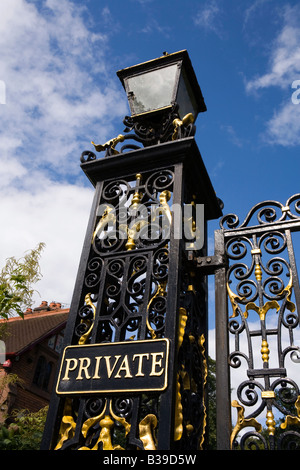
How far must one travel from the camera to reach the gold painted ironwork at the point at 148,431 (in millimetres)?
2398

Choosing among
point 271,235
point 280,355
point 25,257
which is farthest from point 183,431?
point 25,257

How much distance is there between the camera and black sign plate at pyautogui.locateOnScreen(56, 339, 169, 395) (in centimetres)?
256

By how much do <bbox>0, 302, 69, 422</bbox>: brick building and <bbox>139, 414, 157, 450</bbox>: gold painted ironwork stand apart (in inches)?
409

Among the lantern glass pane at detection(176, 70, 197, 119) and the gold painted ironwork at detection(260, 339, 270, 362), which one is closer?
the gold painted ironwork at detection(260, 339, 270, 362)

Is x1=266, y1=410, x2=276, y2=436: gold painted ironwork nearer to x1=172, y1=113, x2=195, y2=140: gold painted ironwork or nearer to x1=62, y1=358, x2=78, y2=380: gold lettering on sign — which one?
x1=62, y1=358, x2=78, y2=380: gold lettering on sign

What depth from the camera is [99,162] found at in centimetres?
379

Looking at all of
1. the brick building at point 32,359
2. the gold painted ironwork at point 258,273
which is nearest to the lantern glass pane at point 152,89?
the gold painted ironwork at point 258,273

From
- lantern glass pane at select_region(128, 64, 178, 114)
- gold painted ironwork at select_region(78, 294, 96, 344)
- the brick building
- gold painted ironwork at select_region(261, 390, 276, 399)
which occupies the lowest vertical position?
gold painted ironwork at select_region(261, 390, 276, 399)

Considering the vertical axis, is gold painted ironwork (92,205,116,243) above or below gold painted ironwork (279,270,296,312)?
above

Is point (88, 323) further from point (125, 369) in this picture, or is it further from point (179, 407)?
point (179, 407)

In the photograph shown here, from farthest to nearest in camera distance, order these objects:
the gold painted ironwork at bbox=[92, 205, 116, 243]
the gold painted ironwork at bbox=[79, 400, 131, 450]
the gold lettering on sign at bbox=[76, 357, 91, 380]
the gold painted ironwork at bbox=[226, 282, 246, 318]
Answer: the gold painted ironwork at bbox=[92, 205, 116, 243] → the gold painted ironwork at bbox=[226, 282, 246, 318] → the gold lettering on sign at bbox=[76, 357, 91, 380] → the gold painted ironwork at bbox=[79, 400, 131, 450]

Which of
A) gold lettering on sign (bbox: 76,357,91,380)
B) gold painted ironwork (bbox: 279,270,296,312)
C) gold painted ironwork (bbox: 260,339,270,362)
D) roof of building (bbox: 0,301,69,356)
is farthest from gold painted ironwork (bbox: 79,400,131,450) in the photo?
roof of building (bbox: 0,301,69,356)

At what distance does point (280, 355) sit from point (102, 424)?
1.27 meters
